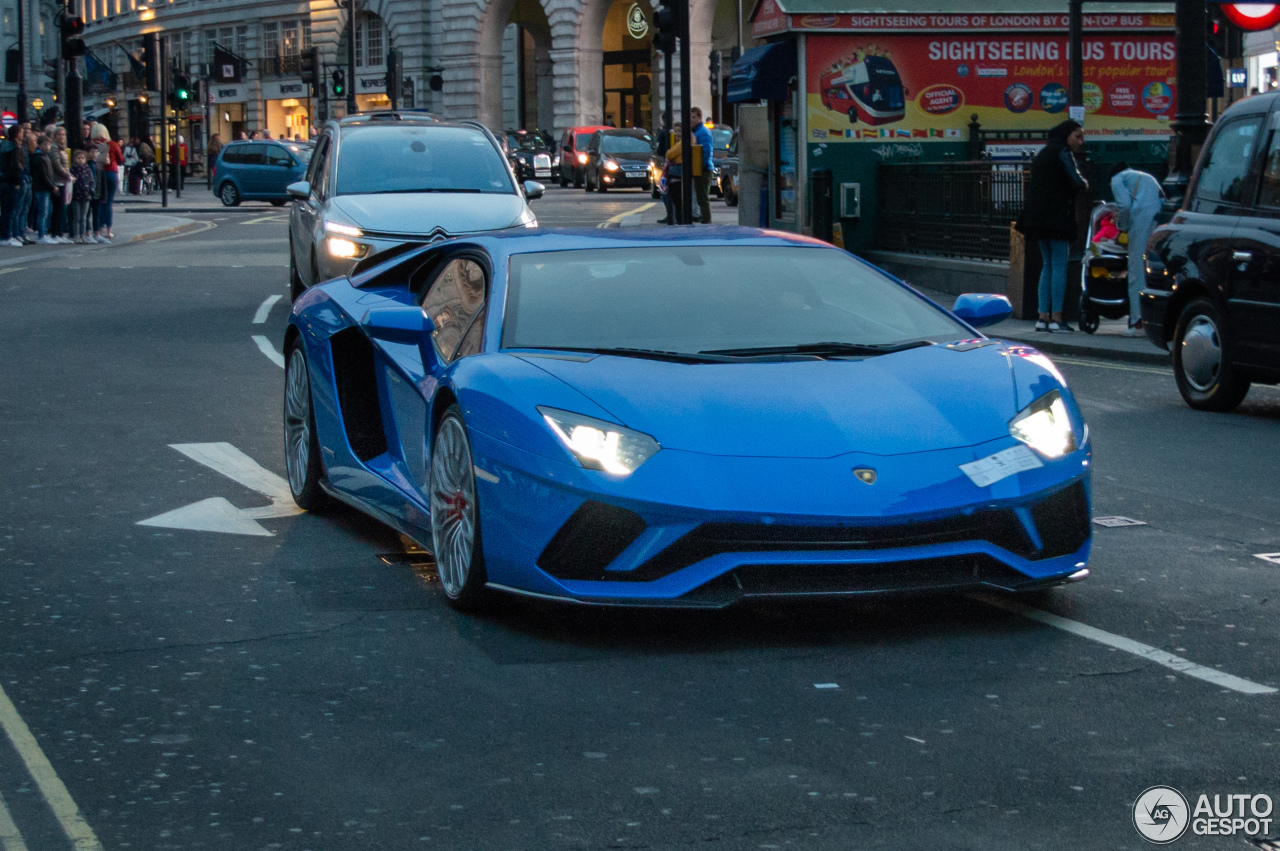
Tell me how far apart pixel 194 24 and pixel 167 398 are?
79790 mm

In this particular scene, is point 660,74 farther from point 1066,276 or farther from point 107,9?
point 1066,276

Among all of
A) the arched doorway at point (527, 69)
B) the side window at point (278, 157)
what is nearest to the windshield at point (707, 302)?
the side window at point (278, 157)

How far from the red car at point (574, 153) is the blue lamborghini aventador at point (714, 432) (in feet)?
159

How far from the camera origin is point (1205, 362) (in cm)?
1130

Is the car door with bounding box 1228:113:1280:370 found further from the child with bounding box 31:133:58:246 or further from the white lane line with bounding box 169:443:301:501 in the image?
the child with bounding box 31:133:58:246

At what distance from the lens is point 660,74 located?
69.9 metres

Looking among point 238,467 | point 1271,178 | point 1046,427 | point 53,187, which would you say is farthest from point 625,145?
point 1046,427

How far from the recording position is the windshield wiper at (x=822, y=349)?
19.6 feet

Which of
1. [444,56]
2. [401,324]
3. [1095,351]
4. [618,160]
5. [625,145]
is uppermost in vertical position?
[444,56]

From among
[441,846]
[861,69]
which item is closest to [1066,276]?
[861,69]

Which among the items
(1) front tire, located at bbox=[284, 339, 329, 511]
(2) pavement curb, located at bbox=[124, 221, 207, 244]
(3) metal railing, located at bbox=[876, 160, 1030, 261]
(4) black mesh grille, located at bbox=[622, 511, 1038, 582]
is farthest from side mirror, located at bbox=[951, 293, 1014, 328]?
(2) pavement curb, located at bbox=[124, 221, 207, 244]

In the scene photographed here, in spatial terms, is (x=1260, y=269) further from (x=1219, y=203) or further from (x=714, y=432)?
(x=714, y=432)

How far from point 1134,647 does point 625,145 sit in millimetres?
48470

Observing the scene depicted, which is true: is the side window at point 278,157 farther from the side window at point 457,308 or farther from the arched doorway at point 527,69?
the side window at point 457,308
